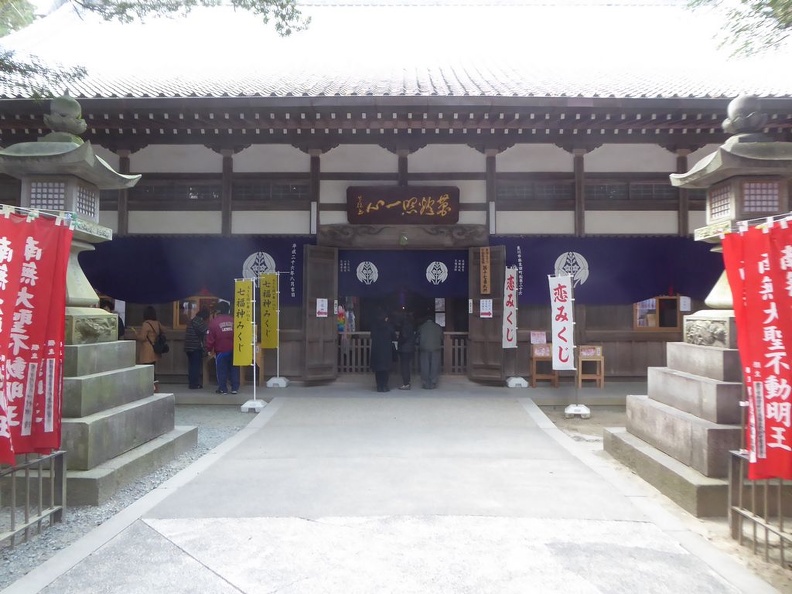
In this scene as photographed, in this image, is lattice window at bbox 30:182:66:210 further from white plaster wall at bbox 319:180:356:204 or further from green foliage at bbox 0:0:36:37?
white plaster wall at bbox 319:180:356:204

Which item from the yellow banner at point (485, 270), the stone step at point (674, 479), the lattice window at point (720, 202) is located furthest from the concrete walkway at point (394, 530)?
the yellow banner at point (485, 270)

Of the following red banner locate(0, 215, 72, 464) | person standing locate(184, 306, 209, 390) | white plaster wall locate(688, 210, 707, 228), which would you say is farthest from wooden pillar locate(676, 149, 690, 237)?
red banner locate(0, 215, 72, 464)

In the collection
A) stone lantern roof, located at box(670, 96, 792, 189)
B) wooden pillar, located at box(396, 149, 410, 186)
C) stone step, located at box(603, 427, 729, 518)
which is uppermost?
wooden pillar, located at box(396, 149, 410, 186)

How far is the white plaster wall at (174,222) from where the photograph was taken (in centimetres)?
955

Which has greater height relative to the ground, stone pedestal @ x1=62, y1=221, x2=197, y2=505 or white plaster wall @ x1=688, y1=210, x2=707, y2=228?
white plaster wall @ x1=688, y1=210, x2=707, y2=228

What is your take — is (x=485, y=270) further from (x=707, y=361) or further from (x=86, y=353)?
(x=86, y=353)

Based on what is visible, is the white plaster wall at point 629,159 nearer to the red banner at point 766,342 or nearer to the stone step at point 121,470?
the red banner at point 766,342

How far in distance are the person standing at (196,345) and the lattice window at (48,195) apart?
178 inches

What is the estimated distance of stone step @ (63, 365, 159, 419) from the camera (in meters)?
4.34

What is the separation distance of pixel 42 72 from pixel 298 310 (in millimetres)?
5225

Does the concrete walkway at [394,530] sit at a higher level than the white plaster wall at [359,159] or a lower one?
lower

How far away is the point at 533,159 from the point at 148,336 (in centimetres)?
768

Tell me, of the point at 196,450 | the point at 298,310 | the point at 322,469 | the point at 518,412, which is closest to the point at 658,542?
the point at 322,469

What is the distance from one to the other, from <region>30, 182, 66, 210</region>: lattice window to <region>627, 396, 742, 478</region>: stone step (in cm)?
598
